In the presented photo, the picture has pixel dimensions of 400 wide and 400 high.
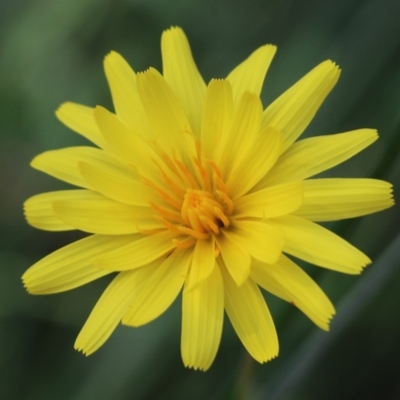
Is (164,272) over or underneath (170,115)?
underneath

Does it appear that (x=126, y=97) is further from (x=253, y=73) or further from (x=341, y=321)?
(x=341, y=321)

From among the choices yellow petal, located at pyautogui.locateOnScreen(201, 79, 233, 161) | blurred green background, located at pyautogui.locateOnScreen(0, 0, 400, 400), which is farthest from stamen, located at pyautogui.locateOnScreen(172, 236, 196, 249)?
blurred green background, located at pyautogui.locateOnScreen(0, 0, 400, 400)

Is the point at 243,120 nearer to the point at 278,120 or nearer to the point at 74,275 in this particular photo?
the point at 278,120

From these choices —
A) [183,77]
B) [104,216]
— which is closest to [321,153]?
[183,77]

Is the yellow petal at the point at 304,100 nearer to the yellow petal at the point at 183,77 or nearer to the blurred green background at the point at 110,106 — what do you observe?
the yellow petal at the point at 183,77

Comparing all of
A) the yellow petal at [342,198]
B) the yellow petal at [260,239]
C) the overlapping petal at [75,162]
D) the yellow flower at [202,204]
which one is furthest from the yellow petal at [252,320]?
the overlapping petal at [75,162]

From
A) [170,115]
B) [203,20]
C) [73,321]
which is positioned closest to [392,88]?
[203,20]
